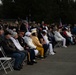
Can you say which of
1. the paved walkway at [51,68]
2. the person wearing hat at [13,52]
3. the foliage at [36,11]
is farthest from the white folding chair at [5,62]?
the foliage at [36,11]

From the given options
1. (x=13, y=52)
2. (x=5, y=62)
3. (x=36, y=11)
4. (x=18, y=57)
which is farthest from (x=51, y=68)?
(x=36, y=11)

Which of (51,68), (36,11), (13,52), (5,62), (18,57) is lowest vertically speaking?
(51,68)

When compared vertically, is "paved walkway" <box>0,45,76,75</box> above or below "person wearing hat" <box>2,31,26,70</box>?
below

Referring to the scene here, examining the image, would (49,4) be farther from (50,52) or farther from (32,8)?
(50,52)

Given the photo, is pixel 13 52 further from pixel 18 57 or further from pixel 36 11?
pixel 36 11

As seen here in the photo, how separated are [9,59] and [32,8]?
4766 centimetres

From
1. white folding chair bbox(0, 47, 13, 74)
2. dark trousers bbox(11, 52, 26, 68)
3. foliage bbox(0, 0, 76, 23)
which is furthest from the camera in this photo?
foliage bbox(0, 0, 76, 23)

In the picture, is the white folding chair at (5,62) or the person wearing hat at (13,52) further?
the person wearing hat at (13,52)

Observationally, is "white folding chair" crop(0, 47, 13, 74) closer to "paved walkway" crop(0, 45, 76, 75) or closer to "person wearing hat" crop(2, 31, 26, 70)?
"person wearing hat" crop(2, 31, 26, 70)

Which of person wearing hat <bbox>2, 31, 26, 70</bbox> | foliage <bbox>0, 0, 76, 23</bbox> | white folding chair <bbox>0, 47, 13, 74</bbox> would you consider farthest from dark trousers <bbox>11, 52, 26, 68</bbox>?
foliage <bbox>0, 0, 76, 23</bbox>

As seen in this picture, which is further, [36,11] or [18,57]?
[36,11]

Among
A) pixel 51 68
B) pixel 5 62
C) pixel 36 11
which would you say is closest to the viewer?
pixel 5 62

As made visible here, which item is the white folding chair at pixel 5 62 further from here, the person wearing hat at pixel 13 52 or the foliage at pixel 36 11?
the foliage at pixel 36 11

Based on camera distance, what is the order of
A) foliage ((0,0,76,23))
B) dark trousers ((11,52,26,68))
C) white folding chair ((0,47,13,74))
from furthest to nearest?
foliage ((0,0,76,23)) < dark trousers ((11,52,26,68)) < white folding chair ((0,47,13,74))
